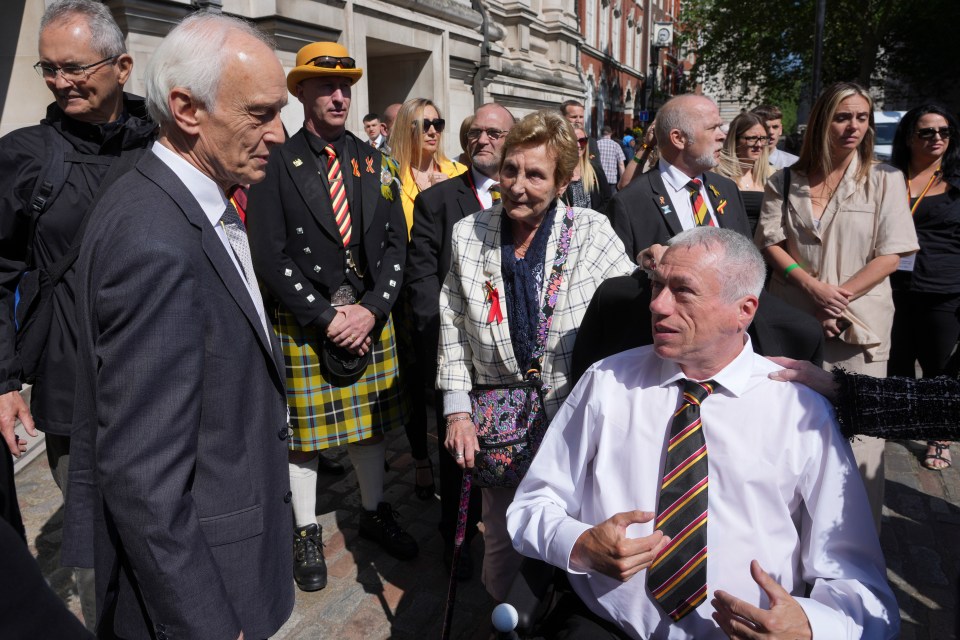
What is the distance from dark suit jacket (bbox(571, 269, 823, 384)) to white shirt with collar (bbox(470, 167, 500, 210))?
1435mm

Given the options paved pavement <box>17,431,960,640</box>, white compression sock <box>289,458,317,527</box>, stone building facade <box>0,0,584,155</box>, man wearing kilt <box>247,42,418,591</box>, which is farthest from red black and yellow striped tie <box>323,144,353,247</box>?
stone building facade <box>0,0,584,155</box>

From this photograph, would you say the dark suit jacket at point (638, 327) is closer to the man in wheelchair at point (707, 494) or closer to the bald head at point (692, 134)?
the man in wheelchair at point (707, 494)

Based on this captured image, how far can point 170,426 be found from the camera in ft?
4.53

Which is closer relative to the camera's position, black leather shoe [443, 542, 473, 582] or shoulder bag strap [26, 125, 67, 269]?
shoulder bag strap [26, 125, 67, 269]

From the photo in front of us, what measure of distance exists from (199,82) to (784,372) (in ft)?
5.57

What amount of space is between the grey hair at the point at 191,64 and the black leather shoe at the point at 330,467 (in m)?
3.11

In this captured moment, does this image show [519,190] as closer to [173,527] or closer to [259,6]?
[173,527]

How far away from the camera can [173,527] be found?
139 centimetres

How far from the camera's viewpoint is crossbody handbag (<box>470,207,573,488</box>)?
2506 mm

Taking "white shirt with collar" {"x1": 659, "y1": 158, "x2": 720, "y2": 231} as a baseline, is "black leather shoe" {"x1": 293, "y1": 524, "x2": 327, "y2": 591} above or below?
below

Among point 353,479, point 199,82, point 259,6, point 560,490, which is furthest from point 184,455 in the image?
point 259,6

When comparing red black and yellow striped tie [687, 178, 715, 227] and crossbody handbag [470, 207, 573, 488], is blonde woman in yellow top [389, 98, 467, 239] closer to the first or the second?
red black and yellow striped tie [687, 178, 715, 227]

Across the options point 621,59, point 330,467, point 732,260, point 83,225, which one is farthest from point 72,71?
point 621,59

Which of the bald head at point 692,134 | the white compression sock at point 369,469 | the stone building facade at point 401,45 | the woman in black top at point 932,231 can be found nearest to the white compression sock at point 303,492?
the white compression sock at point 369,469
